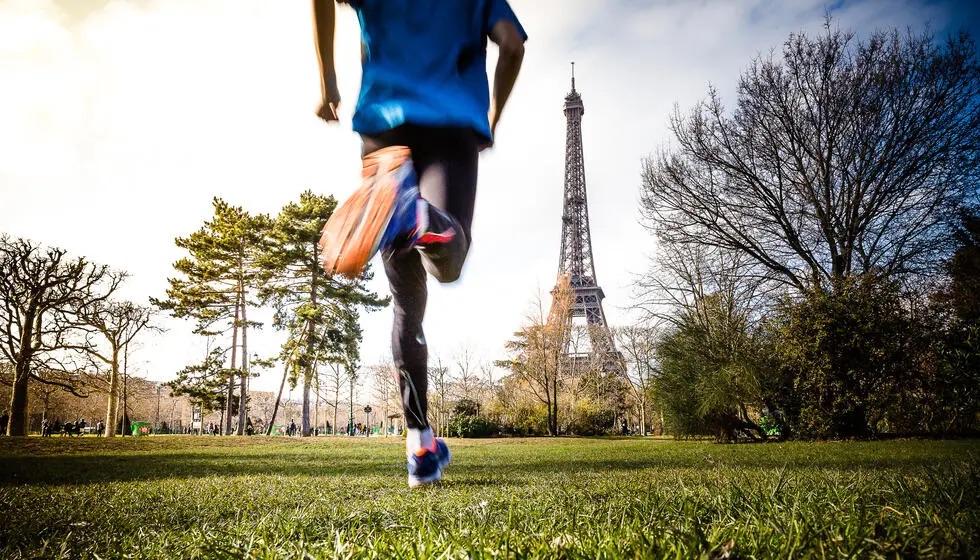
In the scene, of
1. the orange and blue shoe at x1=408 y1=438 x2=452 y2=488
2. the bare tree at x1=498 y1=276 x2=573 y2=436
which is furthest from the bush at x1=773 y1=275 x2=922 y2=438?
the bare tree at x1=498 y1=276 x2=573 y2=436

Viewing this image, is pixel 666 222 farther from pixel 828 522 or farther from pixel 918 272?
pixel 828 522

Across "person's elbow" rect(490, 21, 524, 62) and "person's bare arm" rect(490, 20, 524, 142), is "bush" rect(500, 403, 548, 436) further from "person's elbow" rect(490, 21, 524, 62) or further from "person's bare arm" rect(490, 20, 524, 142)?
"person's elbow" rect(490, 21, 524, 62)

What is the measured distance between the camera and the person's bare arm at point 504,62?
7.92 feet

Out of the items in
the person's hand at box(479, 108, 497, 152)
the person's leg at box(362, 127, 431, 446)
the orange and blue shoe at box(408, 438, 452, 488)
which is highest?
the person's hand at box(479, 108, 497, 152)

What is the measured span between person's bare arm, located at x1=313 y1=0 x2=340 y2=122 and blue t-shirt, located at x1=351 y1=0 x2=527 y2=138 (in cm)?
15

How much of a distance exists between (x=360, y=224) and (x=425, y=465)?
52.6 inches

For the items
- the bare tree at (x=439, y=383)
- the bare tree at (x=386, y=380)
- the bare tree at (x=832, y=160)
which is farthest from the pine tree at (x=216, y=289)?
the bare tree at (x=832, y=160)

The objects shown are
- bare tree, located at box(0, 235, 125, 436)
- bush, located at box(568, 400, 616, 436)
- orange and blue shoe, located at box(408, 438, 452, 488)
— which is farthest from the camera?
bush, located at box(568, 400, 616, 436)

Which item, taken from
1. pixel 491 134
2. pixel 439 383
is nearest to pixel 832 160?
pixel 439 383

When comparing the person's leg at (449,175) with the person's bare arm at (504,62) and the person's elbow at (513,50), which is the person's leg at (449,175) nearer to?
the person's bare arm at (504,62)

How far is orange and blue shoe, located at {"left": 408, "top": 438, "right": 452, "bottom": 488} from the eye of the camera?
100 inches

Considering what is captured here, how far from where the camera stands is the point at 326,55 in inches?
91.6

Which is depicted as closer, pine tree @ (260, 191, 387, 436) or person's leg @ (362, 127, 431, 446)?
person's leg @ (362, 127, 431, 446)

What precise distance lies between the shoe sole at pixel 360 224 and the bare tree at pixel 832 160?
14.9m
